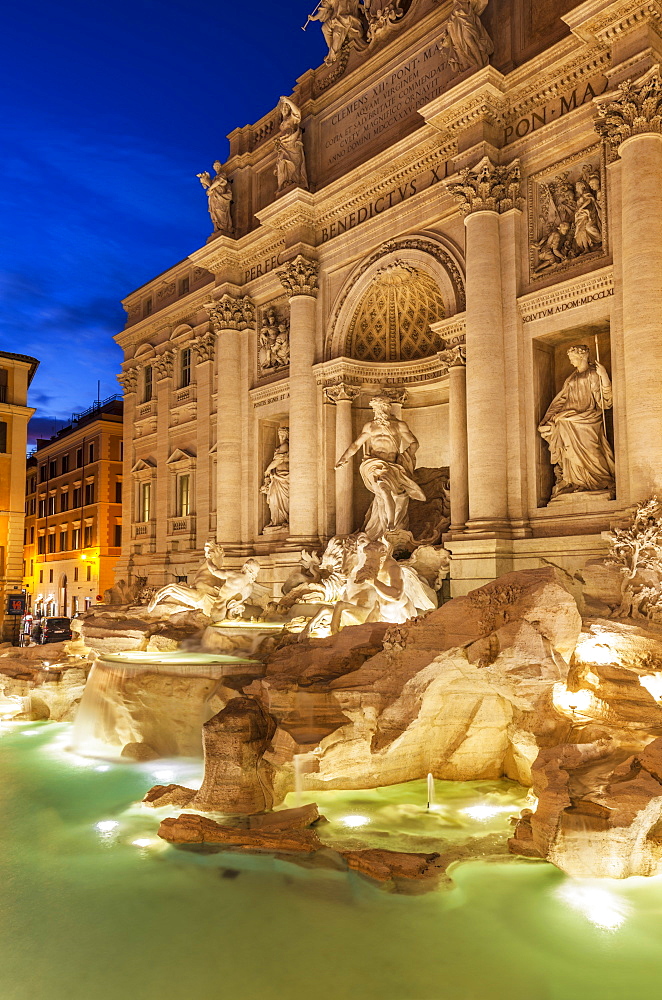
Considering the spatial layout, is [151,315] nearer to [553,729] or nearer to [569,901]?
[553,729]

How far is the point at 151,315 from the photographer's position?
94.6 ft

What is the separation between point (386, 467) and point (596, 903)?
40.8ft

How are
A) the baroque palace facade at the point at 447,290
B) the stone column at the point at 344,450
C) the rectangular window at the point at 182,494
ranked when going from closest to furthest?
the baroque palace facade at the point at 447,290
the stone column at the point at 344,450
the rectangular window at the point at 182,494

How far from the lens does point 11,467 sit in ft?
109

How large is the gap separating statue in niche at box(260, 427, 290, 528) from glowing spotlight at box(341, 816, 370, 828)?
1292 centimetres

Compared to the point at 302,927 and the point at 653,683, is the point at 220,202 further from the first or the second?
the point at 302,927

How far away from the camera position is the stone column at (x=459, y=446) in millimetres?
16297

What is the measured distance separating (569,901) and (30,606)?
4819cm

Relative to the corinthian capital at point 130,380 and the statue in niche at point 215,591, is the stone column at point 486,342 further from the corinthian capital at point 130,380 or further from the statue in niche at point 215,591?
the corinthian capital at point 130,380

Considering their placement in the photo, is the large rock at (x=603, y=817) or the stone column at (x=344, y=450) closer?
the large rock at (x=603, y=817)

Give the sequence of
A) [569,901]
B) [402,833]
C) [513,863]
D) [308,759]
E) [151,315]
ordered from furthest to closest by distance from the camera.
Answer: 1. [151,315]
2. [308,759]
3. [402,833]
4. [513,863]
5. [569,901]

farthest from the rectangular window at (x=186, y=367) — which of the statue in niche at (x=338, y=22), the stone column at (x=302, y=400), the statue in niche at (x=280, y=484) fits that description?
the statue in niche at (x=338, y=22)

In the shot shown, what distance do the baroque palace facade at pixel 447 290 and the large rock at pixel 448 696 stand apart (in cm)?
465

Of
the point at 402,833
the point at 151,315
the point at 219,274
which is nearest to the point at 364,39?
the point at 219,274
